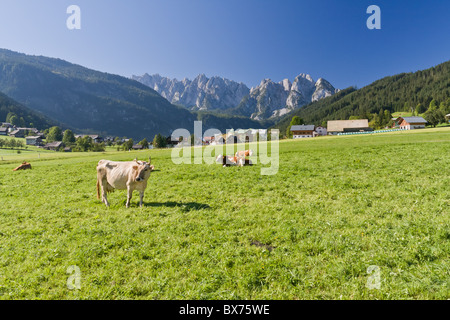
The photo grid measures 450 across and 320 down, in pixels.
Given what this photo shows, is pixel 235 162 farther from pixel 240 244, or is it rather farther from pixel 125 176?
pixel 240 244

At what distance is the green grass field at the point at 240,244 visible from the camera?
5.03 m

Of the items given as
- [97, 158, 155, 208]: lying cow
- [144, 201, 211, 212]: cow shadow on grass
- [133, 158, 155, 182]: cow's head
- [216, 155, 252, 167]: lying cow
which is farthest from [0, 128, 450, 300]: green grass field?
[216, 155, 252, 167]: lying cow

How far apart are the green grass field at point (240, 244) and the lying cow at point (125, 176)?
0.90 meters

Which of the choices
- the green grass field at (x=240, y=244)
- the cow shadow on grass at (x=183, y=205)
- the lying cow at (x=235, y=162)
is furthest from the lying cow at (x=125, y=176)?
the lying cow at (x=235, y=162)

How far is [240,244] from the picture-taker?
7.09 metres

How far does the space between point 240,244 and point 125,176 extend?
7805 mm

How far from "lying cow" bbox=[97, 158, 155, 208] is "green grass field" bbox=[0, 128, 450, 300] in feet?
2.94

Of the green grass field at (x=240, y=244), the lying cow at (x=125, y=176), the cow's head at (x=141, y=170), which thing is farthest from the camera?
the lying cow at (x=125, y=176)

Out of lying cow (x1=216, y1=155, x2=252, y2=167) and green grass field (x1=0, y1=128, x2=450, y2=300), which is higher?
lying cow (x1=216, y1=155, x2=252, y2=167)

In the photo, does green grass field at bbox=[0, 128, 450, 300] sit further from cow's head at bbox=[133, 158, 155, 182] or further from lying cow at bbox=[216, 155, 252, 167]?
lying cow at bbox=[216, 155, 252, 167]

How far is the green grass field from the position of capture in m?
5.03

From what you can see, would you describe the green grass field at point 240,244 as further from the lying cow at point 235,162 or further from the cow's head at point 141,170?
the lying cow at point 235,162

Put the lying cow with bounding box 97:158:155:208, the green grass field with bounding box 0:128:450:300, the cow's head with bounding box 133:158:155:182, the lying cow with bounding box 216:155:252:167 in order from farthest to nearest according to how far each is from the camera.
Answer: the lying cow with bounding box 216:155:252:167
the lying cow with bounding box 97:158:155:208
the cow's head with bounding box 133:158:155:182
the green grass field with bounding box 0:128:450:300

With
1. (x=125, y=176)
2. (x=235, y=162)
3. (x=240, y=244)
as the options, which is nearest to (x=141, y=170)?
(x=125, y=176)
